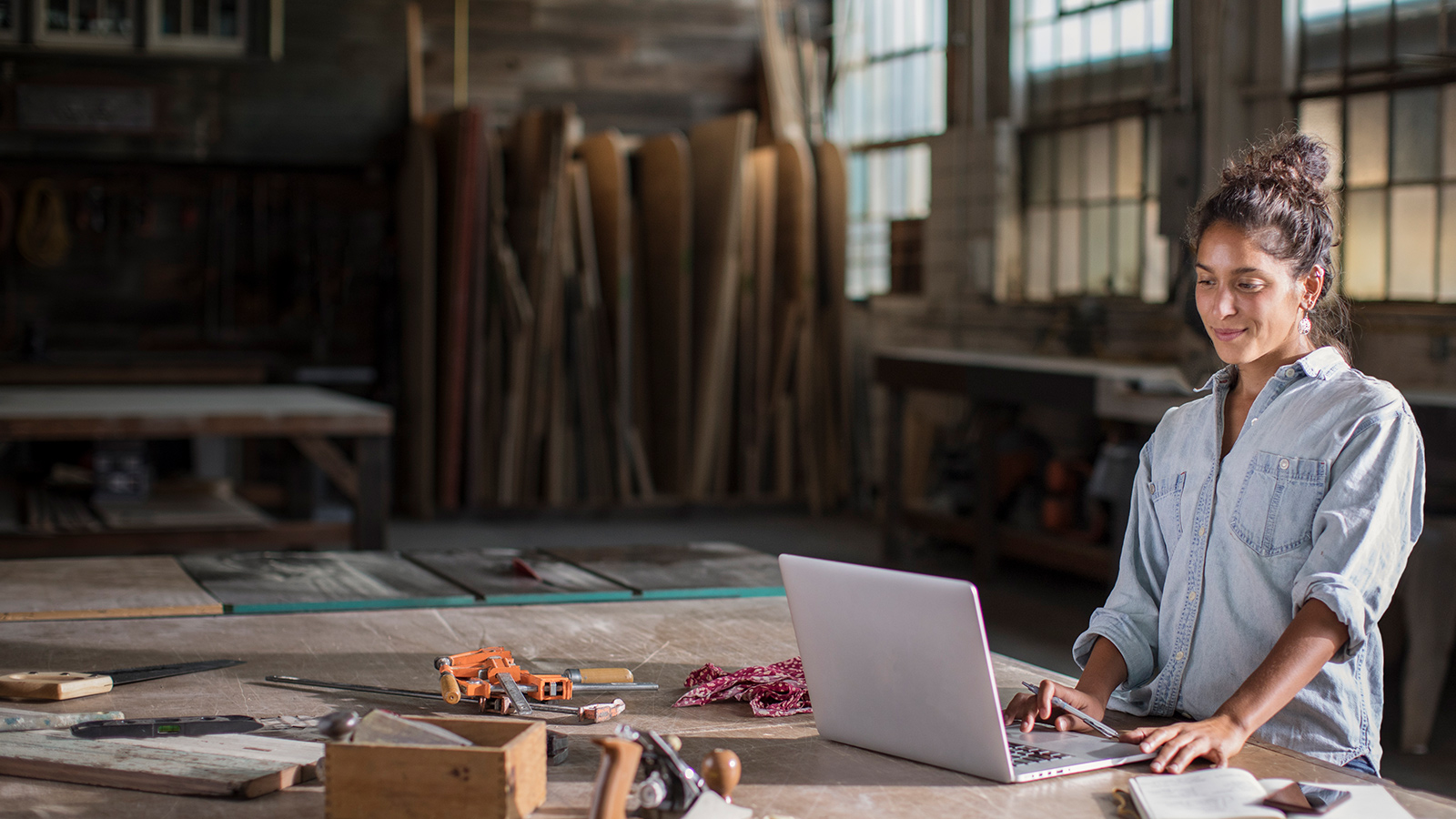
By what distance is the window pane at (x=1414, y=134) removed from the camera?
17.2ft

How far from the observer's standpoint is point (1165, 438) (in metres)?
2.12

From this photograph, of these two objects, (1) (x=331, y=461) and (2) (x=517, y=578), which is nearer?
(2) (x=517, y=578)

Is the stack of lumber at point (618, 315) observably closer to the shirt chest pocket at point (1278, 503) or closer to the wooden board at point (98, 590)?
the wooden board at point (98, 590)

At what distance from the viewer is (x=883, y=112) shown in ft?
28.9

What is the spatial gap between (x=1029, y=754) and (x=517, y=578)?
4.70 feet

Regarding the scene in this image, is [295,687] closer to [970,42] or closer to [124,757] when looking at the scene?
[124,757]

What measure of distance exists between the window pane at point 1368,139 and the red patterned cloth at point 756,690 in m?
4.34

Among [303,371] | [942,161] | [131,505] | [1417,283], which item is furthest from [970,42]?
[131,505]

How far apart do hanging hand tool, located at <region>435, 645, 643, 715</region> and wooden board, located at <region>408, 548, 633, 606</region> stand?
56 cm

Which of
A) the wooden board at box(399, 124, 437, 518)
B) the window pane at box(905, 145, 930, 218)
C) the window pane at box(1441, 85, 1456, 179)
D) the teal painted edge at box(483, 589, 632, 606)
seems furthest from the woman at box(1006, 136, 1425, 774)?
the wooden board at box(399, 124, 437, 518)

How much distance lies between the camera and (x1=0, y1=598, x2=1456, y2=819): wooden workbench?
1550 mm

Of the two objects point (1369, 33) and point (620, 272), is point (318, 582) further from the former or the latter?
point (620, 272)

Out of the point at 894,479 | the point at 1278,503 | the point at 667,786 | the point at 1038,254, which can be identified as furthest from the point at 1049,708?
the point at 1038,254

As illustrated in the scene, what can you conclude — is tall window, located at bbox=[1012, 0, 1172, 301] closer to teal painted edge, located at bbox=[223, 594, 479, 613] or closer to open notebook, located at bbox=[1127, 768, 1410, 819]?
teal painted edge, located at bbox=[223, 594, 479, 613]
